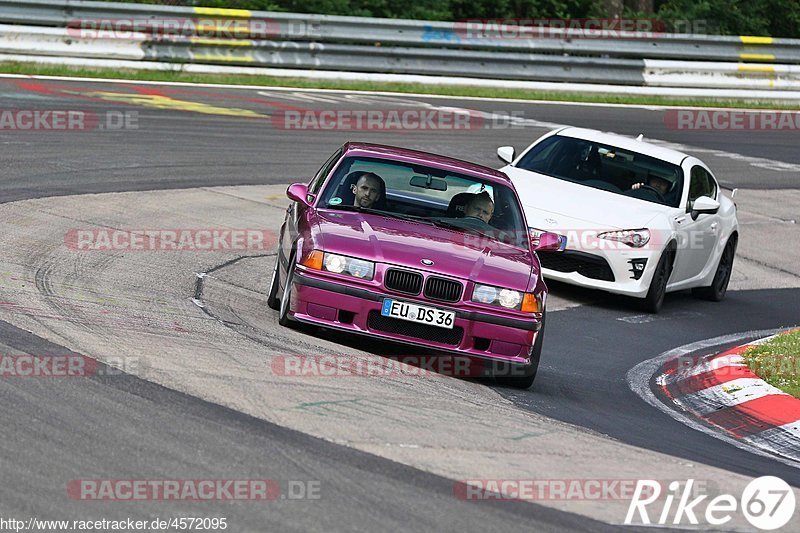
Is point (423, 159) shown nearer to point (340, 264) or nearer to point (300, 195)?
point (300, 195)

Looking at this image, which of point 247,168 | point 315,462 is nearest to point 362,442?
point 315,462

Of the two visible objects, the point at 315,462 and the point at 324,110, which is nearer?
the point at 315,462

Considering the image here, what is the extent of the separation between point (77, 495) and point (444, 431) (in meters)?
2.08

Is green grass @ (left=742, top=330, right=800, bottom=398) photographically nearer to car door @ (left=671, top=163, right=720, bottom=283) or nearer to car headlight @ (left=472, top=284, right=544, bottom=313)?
car headlight @ (left=472, top=284, right=544, bottom=313)

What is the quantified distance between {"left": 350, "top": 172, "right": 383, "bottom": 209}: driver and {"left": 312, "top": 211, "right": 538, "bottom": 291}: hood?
0.21m

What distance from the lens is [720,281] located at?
14.2 m

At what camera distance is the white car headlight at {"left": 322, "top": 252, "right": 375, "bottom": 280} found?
328 inches

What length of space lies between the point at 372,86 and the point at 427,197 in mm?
14719

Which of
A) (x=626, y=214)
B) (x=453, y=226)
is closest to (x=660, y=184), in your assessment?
(x=626, y=214)

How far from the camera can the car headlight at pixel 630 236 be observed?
12.2 meters

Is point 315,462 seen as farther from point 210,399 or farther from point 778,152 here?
point 778,152

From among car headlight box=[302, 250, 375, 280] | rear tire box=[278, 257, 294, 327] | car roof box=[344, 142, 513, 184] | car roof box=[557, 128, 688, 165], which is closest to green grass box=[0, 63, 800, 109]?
car roof box=[557, 128, 688, 165]

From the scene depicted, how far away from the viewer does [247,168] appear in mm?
16609

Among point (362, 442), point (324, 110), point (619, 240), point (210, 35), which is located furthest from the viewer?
point (210, 35)
